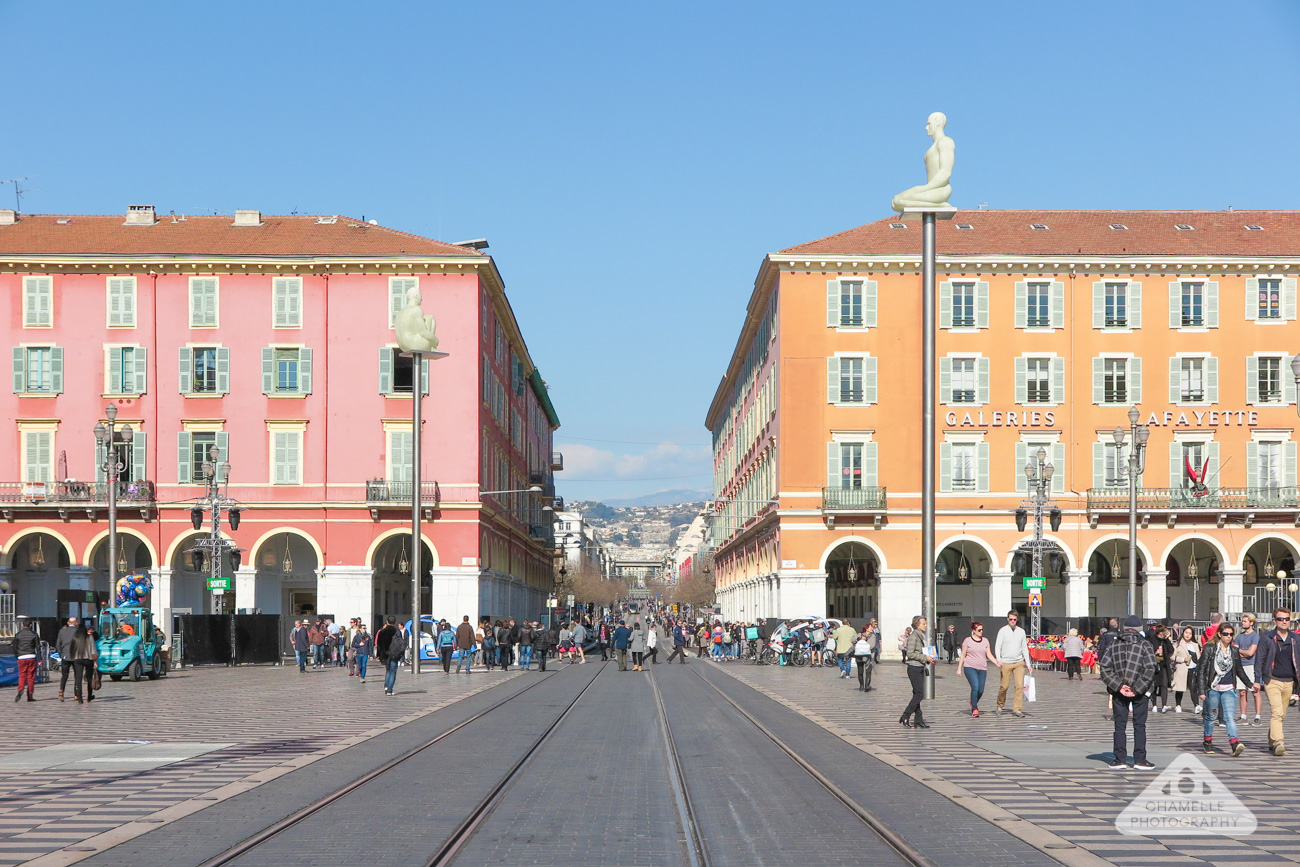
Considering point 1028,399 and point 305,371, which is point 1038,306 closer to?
point 1028,399

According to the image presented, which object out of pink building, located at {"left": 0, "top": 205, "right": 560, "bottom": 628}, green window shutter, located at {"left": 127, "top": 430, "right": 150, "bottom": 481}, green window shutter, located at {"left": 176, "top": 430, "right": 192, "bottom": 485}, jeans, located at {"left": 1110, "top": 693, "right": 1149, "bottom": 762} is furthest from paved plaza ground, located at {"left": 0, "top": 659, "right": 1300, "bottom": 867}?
green window shutter, located at {"left": 127, "top": 430, "right": 150, "bottom": 481}

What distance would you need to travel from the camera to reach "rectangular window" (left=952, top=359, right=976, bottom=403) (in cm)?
5834

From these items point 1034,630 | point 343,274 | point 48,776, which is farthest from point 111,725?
point 343,274

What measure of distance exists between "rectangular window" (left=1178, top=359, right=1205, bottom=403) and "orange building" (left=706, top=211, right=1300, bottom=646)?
56 millimetres

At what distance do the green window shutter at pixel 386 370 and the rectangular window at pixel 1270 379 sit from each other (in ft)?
111

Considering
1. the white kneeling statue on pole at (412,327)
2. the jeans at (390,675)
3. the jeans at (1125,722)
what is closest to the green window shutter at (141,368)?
the white kneeling statue on pole at (412,327)

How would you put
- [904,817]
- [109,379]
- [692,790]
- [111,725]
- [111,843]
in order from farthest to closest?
[109,379] → [111,725] → [692,790] → [904,817] → [111,843]

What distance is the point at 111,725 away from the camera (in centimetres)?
2220

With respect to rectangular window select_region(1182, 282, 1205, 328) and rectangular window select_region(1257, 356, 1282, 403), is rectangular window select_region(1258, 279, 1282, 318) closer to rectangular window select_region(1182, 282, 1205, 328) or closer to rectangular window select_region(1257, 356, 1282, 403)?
rectangular window select_region(1257, 356, 1282, 403)

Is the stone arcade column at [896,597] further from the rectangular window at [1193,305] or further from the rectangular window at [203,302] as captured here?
the rectangular window at [203,302]

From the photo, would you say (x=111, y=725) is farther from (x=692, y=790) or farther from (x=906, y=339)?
(x=906, y=339)

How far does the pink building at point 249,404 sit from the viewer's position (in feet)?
184

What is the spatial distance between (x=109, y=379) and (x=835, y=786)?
48.5m

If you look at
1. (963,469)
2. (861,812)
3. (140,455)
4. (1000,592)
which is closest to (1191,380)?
(963,469)
